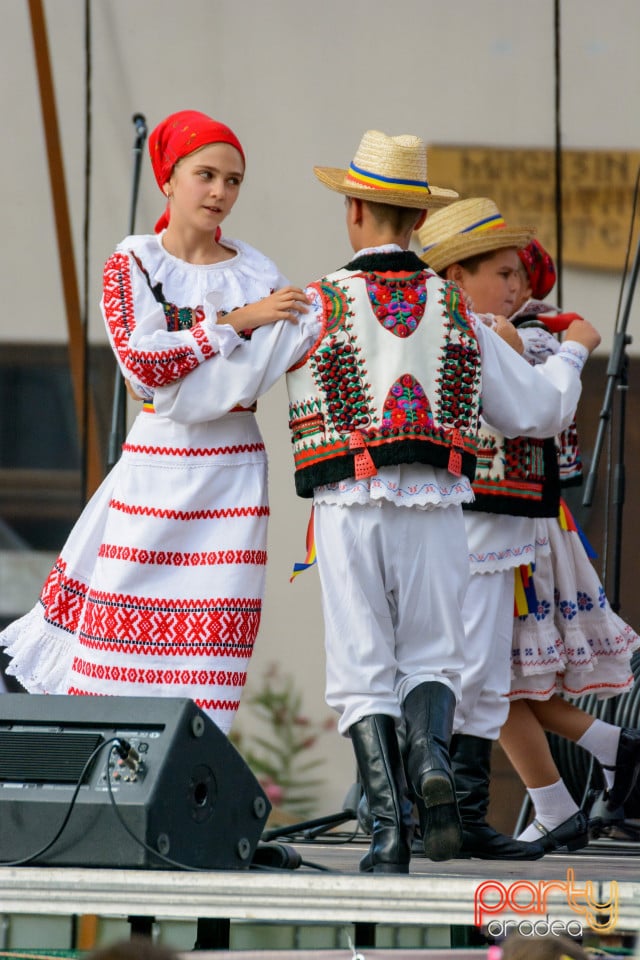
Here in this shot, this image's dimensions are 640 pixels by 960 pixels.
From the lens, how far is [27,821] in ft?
8.16

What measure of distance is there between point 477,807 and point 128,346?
129cm

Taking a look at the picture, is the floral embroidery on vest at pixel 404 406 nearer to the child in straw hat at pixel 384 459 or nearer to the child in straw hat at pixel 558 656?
the child in straw hat at pixel 384 459

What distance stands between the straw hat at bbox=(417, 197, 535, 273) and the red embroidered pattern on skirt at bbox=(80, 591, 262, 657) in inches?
43.3

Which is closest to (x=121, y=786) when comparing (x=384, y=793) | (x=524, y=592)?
(x=384, y=793)

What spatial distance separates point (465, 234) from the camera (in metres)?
3.73

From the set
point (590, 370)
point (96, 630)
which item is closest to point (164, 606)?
point (96, 630)

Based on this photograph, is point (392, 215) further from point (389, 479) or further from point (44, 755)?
point (44, 755)

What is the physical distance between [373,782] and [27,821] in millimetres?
669

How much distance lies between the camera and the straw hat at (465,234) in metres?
3.70

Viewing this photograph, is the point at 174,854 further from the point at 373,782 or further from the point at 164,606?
the point at 164,606

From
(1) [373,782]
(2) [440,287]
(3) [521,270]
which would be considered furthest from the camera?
(3) [521,270]

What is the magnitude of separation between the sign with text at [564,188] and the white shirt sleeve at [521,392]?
209 centimetres

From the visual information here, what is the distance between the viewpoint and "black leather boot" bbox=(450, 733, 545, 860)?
3408 mm

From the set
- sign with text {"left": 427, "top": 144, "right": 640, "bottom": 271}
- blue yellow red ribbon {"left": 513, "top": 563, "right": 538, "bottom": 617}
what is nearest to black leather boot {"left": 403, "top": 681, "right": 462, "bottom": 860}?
blue yellow red ribbon {"left": 513, "top": 563, "right": 538, "bottom": 617}
